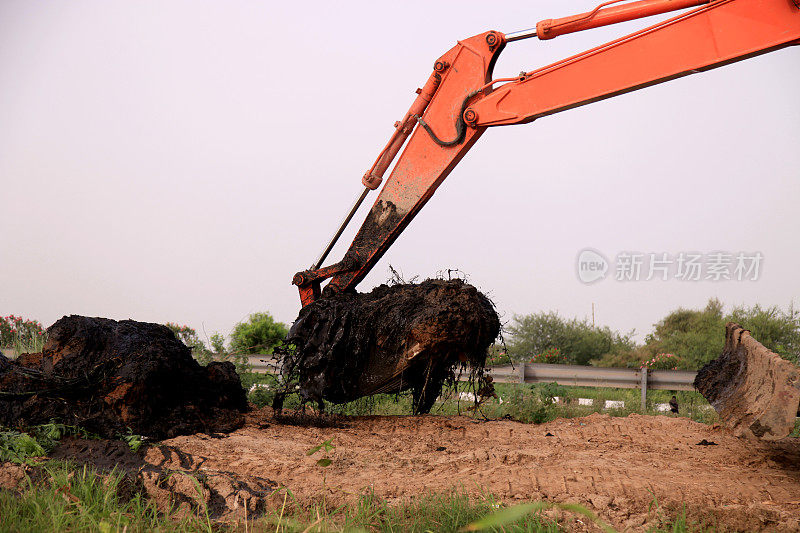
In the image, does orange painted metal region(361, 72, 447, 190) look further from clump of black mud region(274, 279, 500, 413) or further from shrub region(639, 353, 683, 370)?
shrub region(639, 353, 683, 370)

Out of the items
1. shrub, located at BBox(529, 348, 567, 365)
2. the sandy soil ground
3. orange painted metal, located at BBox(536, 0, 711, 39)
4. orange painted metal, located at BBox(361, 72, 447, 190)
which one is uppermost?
orange painted metal, located at BBox(536, 0, 711, 39)

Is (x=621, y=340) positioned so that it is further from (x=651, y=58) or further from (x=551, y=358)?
(x=651, y=58)

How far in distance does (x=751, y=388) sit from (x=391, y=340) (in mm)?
2841

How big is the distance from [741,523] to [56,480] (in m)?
3.82

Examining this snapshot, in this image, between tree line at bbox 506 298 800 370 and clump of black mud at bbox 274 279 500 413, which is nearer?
clump of black mud at bbox 274 279 500 413

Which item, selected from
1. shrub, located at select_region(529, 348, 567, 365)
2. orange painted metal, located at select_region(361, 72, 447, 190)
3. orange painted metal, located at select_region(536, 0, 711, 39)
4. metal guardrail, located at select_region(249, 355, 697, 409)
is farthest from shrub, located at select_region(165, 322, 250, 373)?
shrub, located at select_region(529, 348, 567, 365)

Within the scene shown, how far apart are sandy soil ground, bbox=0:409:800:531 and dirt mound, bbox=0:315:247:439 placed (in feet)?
1.05

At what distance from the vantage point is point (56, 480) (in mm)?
3834

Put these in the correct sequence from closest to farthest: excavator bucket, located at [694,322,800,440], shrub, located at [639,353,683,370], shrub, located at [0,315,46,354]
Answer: excavator bucket, located at [694,322,800,440] < shrub, located at [0,315,46,354] < shrub, located at [639,353,683,370]

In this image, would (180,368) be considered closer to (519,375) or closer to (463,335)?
(463,335)

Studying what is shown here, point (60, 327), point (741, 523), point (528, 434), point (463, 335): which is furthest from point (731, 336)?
point (60, 327)

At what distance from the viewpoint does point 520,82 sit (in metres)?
5.61

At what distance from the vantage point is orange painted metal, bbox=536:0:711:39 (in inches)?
198

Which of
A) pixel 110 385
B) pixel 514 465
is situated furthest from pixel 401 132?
pixel 110 385
